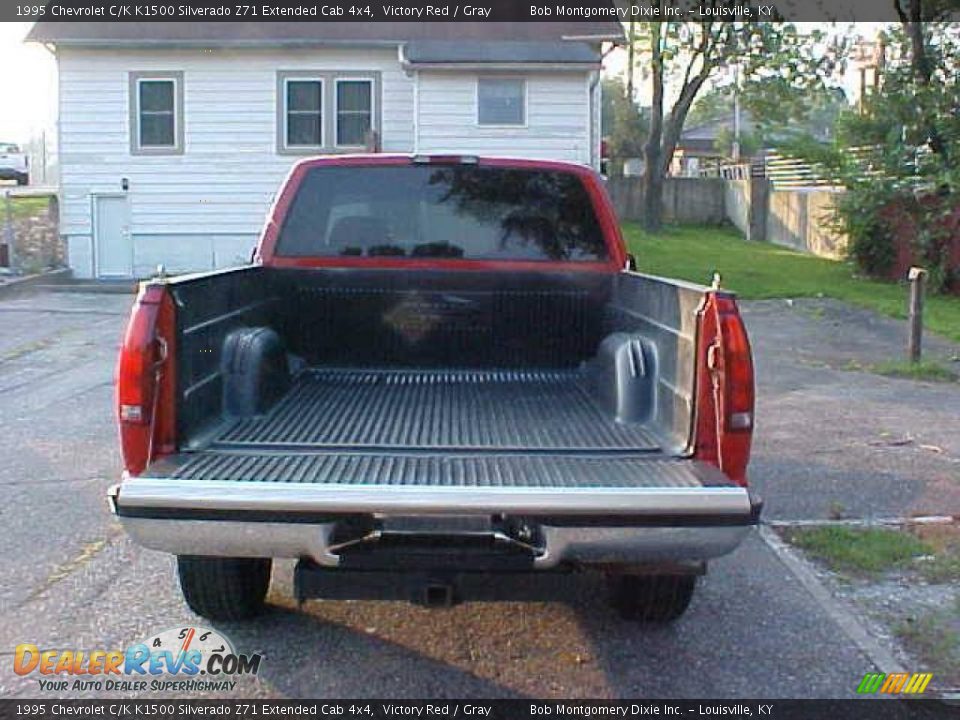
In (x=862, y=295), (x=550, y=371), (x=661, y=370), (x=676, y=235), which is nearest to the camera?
(x=661, y=370)

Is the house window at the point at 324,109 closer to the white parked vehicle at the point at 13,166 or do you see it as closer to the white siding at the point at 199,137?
the white siding at the point at 199,137

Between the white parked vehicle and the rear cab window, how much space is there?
45241 millimetres

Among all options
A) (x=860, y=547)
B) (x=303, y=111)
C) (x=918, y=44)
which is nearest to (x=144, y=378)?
(x=860, y=547)

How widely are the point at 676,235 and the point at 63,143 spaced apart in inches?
697

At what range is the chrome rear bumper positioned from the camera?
376cm

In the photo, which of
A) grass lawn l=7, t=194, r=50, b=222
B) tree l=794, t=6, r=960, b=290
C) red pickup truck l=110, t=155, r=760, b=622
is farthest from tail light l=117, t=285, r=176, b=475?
grass lawn l=7, t=194, r=50, b=222

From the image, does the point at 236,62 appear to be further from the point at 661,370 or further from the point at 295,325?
the point at 661,370

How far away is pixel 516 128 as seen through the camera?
2220 cm

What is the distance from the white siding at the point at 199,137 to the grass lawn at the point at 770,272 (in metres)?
6.54

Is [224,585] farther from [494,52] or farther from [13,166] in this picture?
[13,166]

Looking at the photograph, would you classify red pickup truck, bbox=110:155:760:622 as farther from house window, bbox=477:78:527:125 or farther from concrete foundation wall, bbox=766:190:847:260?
concrete foundation wall, bbox=766:190:847:260

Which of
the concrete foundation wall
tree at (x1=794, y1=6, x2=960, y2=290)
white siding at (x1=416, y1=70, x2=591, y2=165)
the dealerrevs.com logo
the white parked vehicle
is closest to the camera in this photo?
the dealerrevs.com logo

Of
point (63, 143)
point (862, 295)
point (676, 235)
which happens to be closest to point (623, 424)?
point (862, 295)

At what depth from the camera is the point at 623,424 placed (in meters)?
5.01
